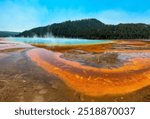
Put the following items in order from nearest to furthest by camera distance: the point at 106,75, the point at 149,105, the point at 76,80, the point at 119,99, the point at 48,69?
the point at 149,105
the point at 119,99
the point at 76,80
the point at 106,75
the point at 48,69

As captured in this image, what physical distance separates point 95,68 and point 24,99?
5.31 metres

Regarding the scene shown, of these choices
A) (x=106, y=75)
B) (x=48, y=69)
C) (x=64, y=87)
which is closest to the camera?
(x=64, y=87)

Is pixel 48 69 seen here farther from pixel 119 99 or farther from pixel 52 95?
pixel 119 99

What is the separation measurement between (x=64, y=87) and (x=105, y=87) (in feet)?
5.43

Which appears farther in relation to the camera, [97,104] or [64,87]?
[64,87]

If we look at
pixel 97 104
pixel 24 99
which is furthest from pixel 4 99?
pixel 97 104

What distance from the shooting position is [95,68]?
10273mm

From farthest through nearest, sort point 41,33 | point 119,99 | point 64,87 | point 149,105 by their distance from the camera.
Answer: point 41,33 < point 64,87 < point 119,99 < point 149,105

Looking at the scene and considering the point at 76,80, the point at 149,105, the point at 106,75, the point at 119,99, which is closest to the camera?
the point at 149,105

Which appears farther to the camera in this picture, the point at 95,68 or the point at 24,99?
the point at 95,68

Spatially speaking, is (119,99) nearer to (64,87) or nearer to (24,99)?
(64,87)

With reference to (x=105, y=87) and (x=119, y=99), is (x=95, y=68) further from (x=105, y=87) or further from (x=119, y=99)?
(x=119, y=99)

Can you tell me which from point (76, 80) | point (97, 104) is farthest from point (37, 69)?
point (97, 104)

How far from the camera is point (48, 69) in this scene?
32.4ft
